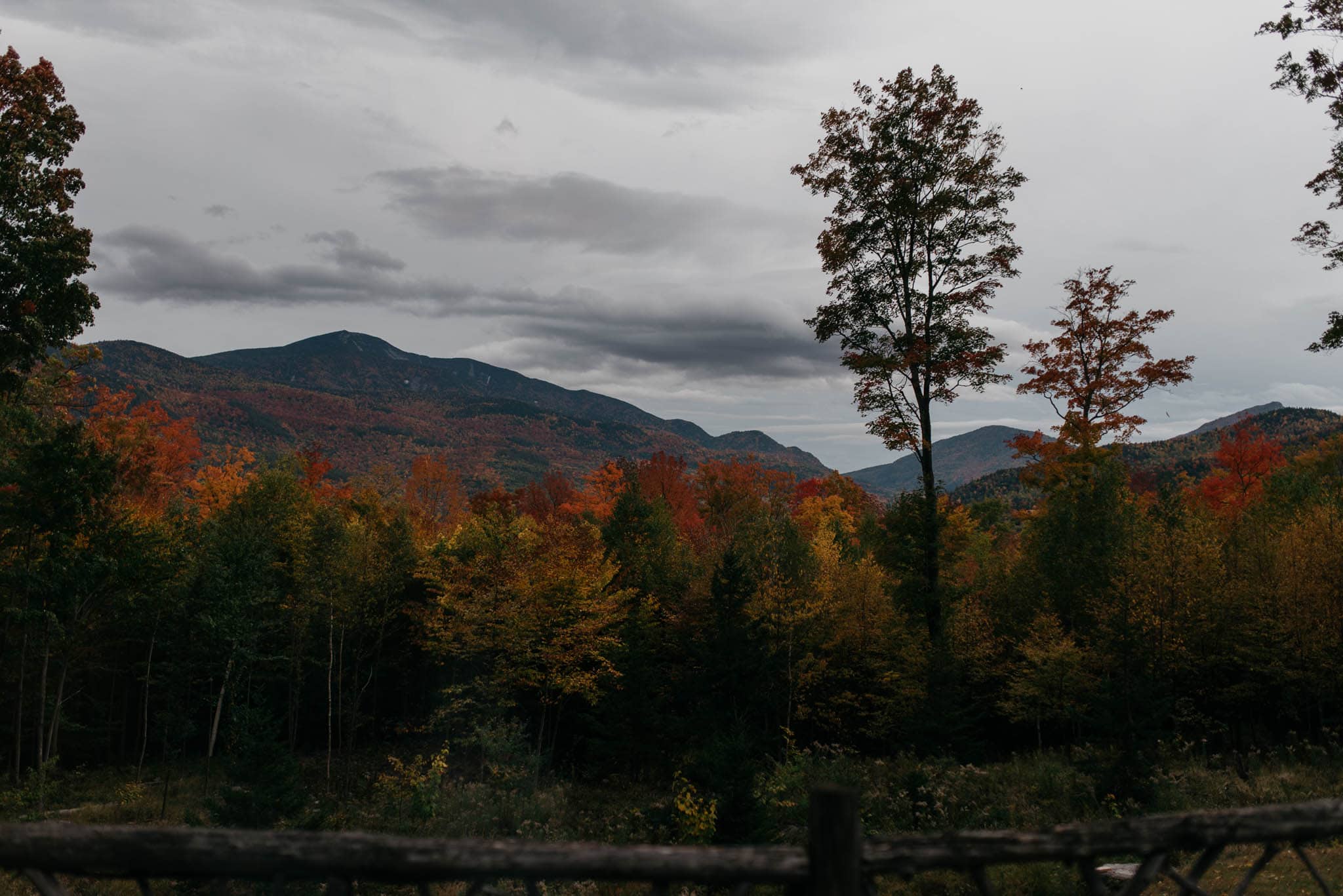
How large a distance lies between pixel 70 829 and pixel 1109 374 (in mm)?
31530

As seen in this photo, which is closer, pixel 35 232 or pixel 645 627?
pixel 35 232

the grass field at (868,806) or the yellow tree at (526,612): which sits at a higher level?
the yellow tree at (526,612)

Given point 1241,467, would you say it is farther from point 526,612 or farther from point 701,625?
point 526,612

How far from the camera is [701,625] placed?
1183 inches

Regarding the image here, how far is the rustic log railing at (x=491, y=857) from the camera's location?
341 centimetres

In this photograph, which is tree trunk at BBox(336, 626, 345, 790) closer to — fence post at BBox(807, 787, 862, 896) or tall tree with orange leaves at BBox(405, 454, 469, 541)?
tall tree with orange leaves at BBox(405, 454, 469, 541)

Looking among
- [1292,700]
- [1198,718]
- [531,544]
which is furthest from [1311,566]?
[531,544]

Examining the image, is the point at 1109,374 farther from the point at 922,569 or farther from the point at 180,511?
the point at 180,511

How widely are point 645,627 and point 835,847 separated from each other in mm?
27245

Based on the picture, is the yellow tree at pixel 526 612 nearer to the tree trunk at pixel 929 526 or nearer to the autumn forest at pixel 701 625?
the autumn forest at pixel 701 625

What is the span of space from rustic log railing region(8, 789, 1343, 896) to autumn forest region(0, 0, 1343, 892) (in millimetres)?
12098

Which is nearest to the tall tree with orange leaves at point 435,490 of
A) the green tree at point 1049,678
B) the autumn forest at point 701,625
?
Result: the autumn forest at point 701,625

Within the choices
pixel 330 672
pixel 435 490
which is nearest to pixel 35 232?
pixel 330 672

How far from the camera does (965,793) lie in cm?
1669
